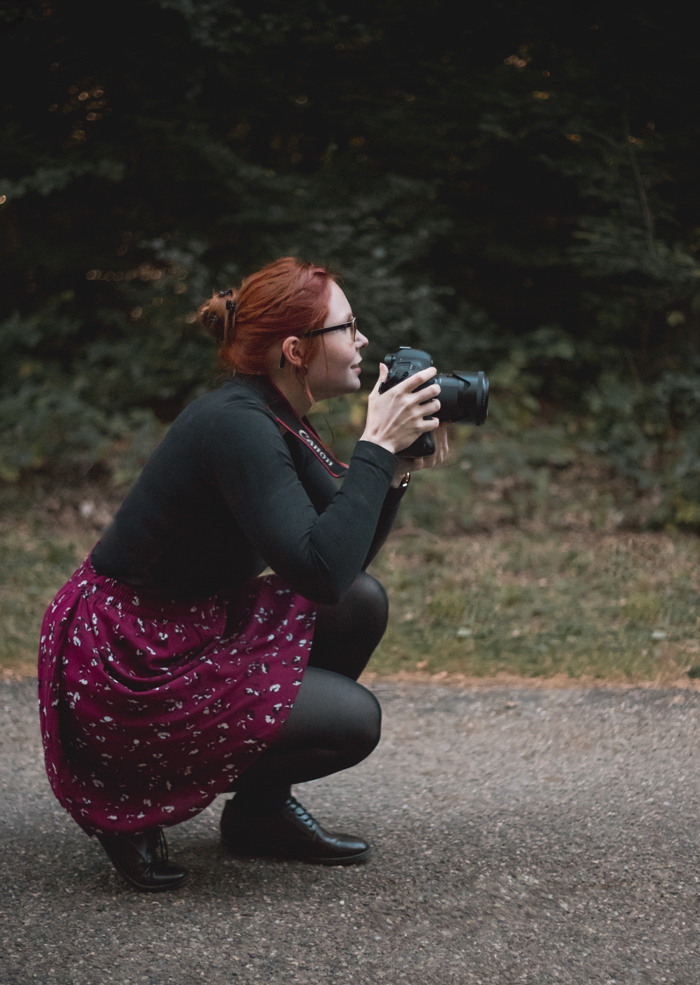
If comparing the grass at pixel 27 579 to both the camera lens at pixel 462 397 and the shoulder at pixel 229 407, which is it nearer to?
the shoulder at pixel 229 407

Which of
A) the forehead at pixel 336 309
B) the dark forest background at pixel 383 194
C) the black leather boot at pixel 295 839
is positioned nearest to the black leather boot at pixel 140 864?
the black leather boot at pixel 295 839

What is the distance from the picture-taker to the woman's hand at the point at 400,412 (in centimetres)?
181

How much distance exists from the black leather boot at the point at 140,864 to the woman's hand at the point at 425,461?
886 mm

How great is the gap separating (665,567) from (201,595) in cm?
301

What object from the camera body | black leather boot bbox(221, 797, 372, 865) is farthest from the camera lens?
black leather boot bbox(221, 797, 372, 865)

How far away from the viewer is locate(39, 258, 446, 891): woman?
1.76 m

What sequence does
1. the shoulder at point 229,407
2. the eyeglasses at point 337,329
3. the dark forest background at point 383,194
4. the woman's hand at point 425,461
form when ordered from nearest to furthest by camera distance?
the shoulder at point 229,407 < the eyeglasses at point 337,329 < the woman's hand at point 425,461 < the dark forest background at point 383,194

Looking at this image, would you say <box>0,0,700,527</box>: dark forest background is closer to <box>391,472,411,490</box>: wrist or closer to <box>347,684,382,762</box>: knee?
<box>391,472,411,490</box>: wrist

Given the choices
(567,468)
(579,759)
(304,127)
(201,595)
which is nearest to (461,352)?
(567,468)

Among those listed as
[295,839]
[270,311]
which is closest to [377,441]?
[270,311]

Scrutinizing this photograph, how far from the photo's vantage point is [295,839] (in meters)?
2.07

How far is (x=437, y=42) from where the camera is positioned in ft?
18.8

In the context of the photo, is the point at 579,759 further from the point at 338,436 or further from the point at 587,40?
the point at 587,40

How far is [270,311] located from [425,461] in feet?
1.51
